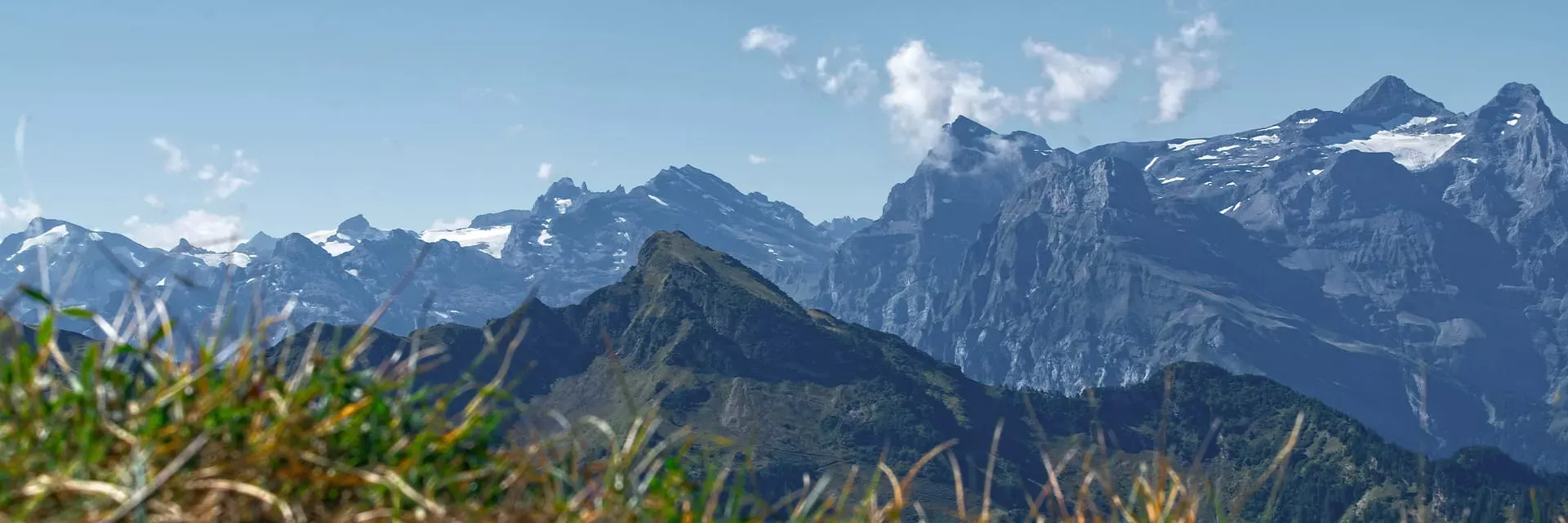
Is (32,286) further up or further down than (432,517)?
further up

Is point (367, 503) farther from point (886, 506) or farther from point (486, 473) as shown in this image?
point (886, 506)

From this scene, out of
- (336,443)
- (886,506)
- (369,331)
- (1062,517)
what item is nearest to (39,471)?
(336,443)

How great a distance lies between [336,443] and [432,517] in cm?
74

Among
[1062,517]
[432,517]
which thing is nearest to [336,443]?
[432,517]

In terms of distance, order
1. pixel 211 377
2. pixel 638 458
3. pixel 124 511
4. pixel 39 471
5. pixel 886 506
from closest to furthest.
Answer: pixel 124 511 < pixel 39 471 < pixel 211 377 < pixel 886 506 < pixel 638 458

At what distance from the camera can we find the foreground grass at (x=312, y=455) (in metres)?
4.91

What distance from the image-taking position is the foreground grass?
16.1 ft

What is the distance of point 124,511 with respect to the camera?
14.6 ft

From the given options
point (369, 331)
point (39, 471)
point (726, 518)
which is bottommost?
point (39, 471)

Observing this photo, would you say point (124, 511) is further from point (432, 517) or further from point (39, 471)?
point (432, 517)

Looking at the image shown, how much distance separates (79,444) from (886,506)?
3427mm

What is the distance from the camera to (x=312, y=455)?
5250mm

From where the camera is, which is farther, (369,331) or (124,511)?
(369,331)

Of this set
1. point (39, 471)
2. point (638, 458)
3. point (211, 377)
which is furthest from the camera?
point (638, 458)
